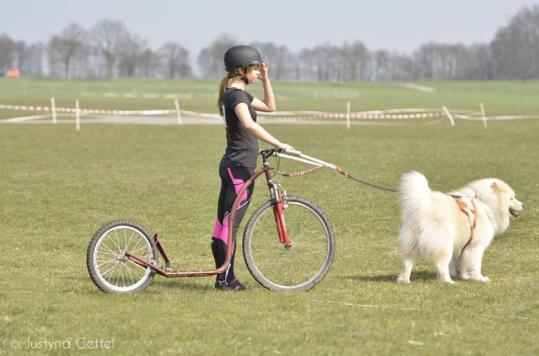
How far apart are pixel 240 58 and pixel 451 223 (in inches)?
98.4

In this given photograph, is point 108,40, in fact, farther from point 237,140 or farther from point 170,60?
point 237,140

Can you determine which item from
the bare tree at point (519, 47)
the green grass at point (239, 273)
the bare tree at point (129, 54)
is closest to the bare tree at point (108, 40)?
the bare tree at point (129, 54)

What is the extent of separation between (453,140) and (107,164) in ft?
51.6

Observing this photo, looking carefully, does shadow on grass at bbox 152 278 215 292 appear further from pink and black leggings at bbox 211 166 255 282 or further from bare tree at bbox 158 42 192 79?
bare tree at bbox 158 42 192 79

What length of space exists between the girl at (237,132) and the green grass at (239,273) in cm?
65

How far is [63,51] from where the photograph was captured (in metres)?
176

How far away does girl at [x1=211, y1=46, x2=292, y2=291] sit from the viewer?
744 cm

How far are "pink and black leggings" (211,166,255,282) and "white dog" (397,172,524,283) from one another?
156cm

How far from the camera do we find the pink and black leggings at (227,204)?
25.1 ft

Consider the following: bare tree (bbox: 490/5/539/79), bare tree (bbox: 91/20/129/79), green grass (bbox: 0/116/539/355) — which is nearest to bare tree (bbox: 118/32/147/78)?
bare tree (bbox: 91/20/129/79)

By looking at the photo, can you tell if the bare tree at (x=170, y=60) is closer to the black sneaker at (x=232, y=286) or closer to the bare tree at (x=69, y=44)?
the bare tree at (x=69, y=44)

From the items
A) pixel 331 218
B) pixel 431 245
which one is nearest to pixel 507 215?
pixel 431 245

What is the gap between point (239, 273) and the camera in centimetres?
909

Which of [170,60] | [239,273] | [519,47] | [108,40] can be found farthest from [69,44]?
[239,273]
